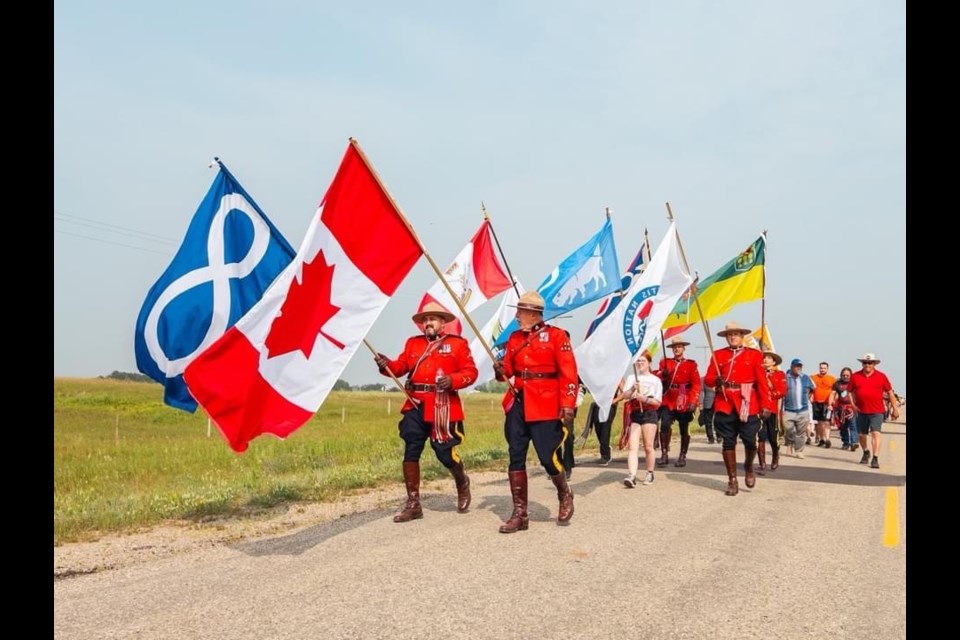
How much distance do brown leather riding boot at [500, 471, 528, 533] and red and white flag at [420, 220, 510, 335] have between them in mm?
4530

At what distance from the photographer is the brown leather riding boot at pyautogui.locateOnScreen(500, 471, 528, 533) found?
701 centimetres

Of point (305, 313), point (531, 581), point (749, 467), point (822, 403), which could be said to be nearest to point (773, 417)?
point (749, 467)

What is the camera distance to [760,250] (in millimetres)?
12469

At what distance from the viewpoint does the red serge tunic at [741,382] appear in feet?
32.9

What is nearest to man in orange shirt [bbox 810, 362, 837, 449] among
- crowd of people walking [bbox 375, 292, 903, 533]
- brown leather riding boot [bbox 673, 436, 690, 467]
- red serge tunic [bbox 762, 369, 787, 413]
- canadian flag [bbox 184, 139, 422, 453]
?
crowd of people walking [bbox 375, 292, 903, 533]

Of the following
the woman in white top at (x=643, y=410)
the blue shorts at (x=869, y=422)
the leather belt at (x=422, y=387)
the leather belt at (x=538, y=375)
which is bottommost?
the blue shorts at (x=869, y=422)

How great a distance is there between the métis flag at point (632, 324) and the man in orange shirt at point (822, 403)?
11.6 meters

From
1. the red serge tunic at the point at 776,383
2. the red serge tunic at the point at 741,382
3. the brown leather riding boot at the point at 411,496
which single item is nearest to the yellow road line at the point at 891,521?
the red serge tunic at the point at 741,382

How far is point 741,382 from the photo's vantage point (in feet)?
33.1

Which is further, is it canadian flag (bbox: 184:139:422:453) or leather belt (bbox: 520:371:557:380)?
leather belt (bbox: 520:371:557:380)

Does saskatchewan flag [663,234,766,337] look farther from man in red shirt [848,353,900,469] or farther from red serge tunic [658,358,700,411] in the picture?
man in red shirt [848,353,900,469]

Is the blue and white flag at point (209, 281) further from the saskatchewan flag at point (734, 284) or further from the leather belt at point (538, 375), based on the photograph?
the saskatchewan flag at point (734, 284)

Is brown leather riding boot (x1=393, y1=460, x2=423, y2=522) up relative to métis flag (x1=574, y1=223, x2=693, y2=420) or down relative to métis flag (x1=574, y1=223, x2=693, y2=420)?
down

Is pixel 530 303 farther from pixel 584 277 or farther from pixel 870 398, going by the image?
pixel 870 398
